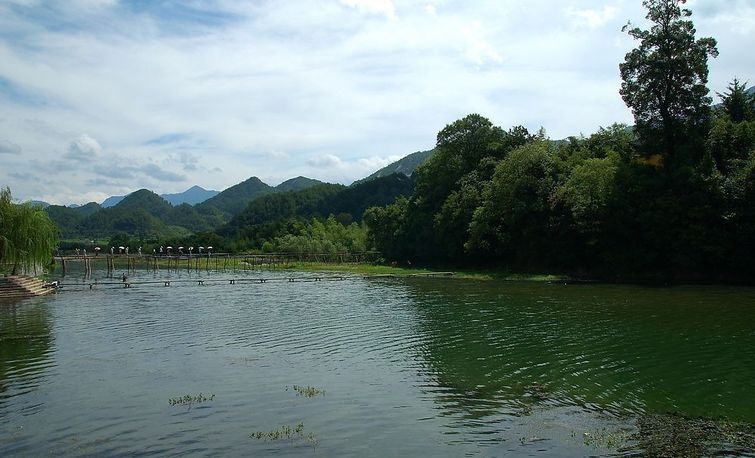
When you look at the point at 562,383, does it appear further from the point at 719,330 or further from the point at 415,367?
the point at 719,330

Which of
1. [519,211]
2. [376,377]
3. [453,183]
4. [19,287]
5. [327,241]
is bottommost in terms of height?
[376,377]

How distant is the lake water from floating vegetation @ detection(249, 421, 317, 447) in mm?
95

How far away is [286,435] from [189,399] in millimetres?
4494

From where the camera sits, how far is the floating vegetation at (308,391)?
1673 cm

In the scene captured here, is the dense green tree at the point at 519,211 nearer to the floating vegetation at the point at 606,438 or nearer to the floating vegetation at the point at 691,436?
the floating vegetation at the point at 691,436

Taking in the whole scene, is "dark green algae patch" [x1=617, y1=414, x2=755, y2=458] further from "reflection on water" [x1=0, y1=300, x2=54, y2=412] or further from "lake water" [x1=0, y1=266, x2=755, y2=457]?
"reflection on water" [x1=0, y1=300, x2=54, y2=412]

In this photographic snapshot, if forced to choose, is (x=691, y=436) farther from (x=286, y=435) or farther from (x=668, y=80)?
(x=668, y=80)

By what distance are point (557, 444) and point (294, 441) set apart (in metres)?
5.87

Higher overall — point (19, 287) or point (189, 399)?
point (19, 287)

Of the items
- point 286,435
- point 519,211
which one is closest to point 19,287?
point 286,435

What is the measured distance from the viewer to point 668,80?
52.9 meters

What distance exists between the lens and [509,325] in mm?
29281

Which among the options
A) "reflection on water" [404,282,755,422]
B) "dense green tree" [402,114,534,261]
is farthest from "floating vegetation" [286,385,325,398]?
"dense green tree" [402,114,534,261]

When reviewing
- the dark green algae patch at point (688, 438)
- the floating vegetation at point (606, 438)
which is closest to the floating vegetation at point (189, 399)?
the floating vegetation at point (606, 438)
